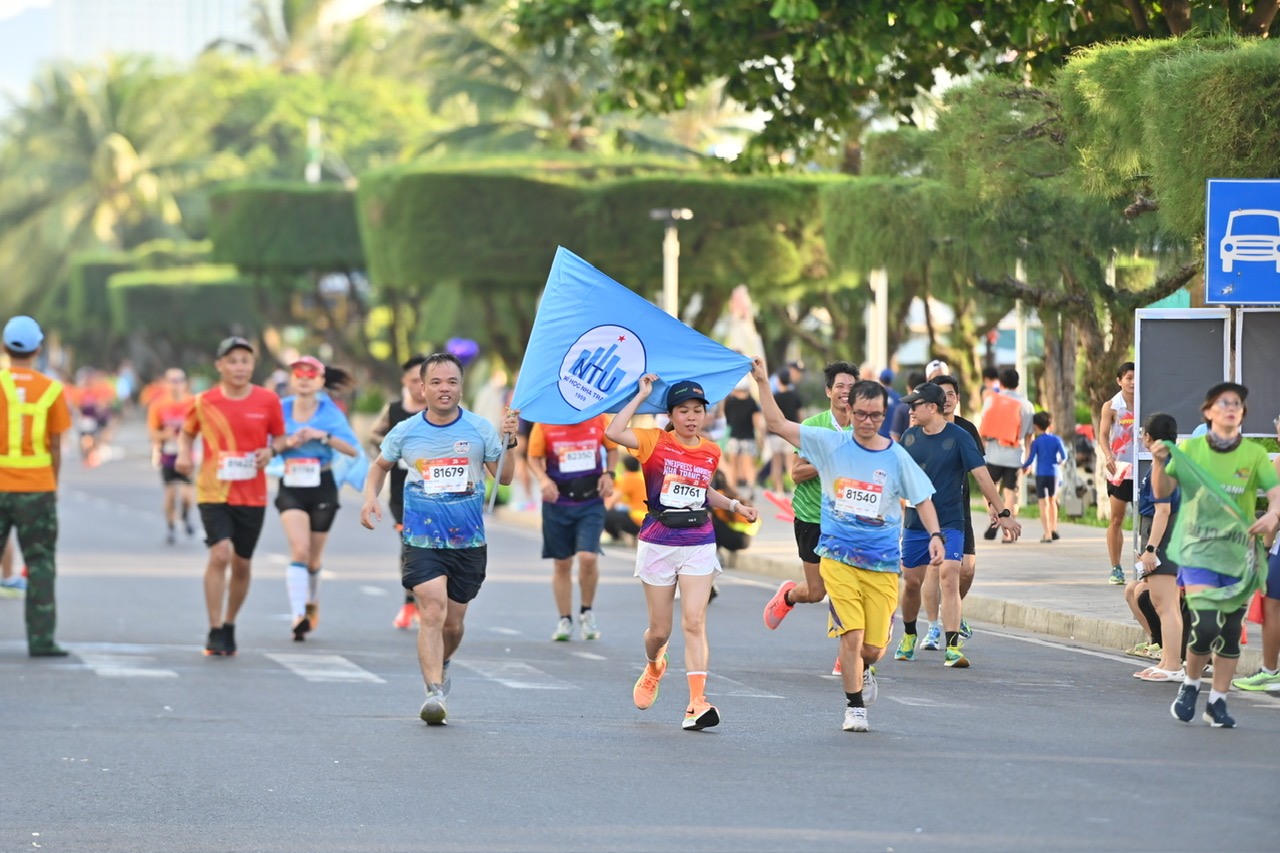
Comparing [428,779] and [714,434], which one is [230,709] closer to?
[428,779]

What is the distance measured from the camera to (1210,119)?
13.8 metres

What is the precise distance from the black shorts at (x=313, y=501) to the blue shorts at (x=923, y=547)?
13.1ft

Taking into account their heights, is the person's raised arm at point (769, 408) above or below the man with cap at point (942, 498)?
above

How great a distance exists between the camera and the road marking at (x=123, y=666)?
40.3 ft

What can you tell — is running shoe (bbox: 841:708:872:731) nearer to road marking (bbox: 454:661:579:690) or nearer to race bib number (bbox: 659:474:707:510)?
race bib number (bbox: 659:474:707:510)

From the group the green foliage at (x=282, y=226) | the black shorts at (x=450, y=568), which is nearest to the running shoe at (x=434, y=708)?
the black shorts at (x=450, y=568)

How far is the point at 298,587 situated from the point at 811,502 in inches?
162

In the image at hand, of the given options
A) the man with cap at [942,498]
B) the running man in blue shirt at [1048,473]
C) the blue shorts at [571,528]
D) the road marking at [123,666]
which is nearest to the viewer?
the man with cap at [942,498]

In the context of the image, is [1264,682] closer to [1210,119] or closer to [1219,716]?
[1219,716]

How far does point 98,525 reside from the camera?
2728 centimetres

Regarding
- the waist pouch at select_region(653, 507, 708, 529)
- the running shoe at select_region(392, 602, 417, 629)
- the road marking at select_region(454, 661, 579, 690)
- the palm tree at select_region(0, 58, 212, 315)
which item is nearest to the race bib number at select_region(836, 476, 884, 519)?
the waist pouch at select_region(653, 507, 708, 529)

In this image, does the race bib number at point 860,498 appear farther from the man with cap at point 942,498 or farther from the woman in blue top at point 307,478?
the woman in blue top at point 307,478

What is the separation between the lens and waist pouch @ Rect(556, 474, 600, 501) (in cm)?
1386

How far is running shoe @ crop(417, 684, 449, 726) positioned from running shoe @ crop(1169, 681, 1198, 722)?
11.3 ft
